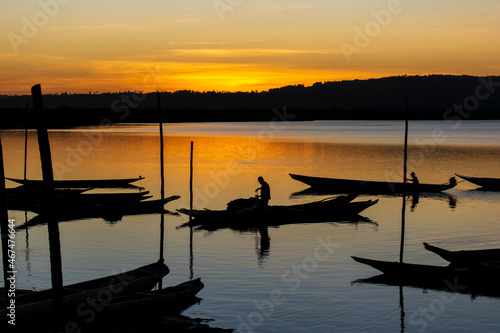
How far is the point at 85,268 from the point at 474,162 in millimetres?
44657

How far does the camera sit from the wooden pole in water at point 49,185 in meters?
9.44

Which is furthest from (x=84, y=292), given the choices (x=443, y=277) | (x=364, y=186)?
(x=364, y=186)

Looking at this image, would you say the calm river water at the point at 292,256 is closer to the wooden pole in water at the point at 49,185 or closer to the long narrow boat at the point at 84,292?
the long narrow boat at the point at 84,292

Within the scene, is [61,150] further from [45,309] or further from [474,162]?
[45,309]

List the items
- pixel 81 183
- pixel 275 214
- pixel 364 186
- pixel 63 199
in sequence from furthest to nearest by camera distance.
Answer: pixel 364 186 < pixel 81 183 < pixel 63 199 < pixel 275 214

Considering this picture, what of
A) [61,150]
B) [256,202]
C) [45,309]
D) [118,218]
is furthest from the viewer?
[61,150]

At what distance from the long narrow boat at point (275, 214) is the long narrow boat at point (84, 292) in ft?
28.0

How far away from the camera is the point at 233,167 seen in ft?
153

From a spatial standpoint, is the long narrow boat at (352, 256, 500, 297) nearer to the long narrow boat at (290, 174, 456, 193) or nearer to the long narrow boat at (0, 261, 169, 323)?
the long narrow boat at (0, 261, 169, 323)

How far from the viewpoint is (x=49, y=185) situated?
9484 mm

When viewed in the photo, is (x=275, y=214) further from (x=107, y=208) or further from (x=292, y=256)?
(x=107, y=208)

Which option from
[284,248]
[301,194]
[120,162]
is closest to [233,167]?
[120,162]

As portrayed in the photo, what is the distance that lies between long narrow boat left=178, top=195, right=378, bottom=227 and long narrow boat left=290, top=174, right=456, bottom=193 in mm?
9008

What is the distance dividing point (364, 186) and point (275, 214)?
12187 millimetres
